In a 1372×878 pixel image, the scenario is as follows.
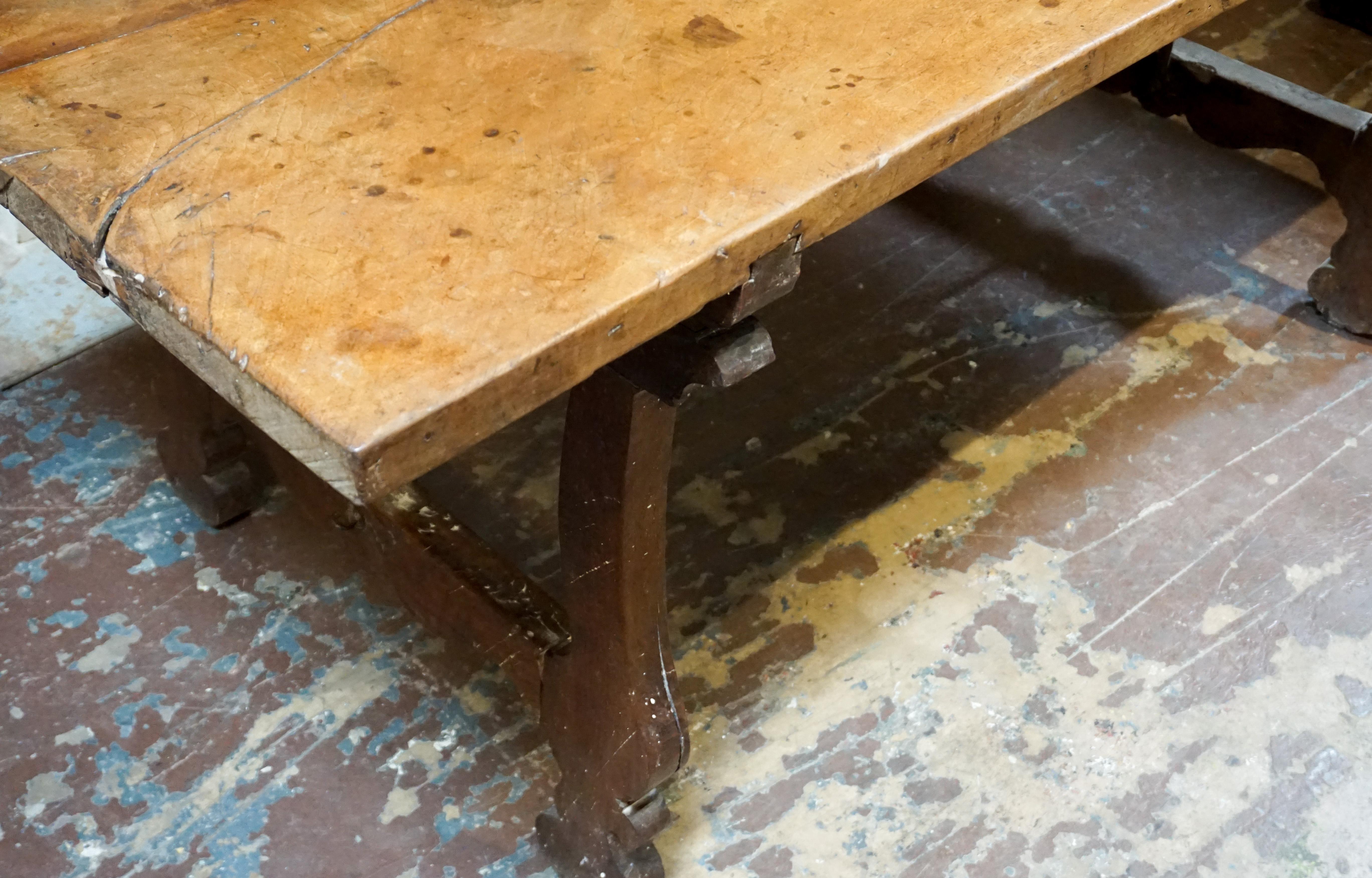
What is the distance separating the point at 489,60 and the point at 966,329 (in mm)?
1244

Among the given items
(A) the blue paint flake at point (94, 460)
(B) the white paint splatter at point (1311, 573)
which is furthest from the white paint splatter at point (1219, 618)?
(A) the blue paint flake at point (94, 460)

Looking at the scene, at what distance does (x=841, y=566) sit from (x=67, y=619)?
111 centimetres

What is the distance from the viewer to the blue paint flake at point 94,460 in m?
1.94

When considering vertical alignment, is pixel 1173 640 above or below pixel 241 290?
below

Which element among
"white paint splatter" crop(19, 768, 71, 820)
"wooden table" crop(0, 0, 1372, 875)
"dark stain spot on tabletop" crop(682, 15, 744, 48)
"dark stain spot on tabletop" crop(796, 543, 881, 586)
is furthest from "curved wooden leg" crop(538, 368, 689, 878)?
"white paint splatter" crop(19, 768, 71, 820)

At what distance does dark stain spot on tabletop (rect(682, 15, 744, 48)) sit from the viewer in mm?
1322

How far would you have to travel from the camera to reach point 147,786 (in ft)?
5.12

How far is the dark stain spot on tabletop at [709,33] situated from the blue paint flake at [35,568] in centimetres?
122

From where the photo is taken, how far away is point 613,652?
52.2 inches

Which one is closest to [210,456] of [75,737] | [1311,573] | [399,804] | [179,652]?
[179,652]

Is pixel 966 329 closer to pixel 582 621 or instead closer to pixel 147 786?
pixel 582 621

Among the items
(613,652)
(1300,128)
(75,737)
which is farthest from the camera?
(1300,128)

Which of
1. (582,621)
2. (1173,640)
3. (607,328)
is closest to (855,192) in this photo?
(607,328)

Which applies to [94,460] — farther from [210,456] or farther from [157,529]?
[210,456]
